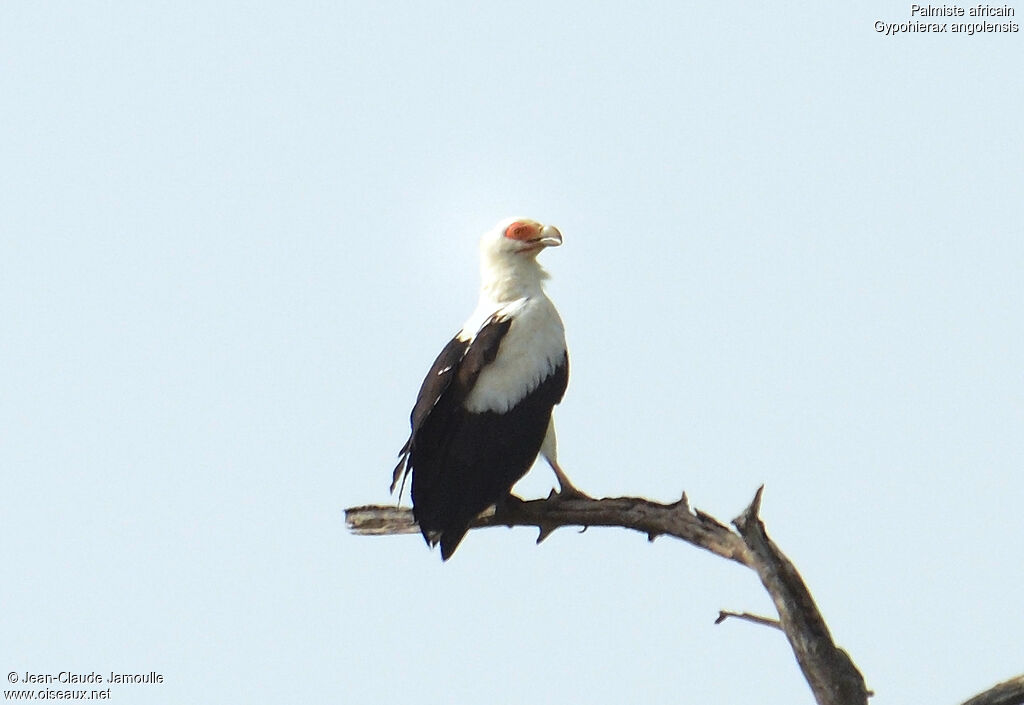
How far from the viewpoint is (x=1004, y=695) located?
7168 millimetres

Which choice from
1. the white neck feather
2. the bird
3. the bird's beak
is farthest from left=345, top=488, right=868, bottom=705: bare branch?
the bird's beak

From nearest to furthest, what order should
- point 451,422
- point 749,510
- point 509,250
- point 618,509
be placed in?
point 749,510, point 618,509, point 451,422, point 509,250

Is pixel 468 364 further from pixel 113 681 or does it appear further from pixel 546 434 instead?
pixel 113 681

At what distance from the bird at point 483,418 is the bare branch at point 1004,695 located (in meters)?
2.89

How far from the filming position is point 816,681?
7.52 m

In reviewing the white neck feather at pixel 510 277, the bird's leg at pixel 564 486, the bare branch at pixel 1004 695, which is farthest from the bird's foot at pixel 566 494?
the bare branch at pixel 1004 695

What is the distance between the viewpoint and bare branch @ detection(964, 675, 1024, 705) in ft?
23.5

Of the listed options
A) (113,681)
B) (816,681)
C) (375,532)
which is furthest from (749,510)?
(113,681)

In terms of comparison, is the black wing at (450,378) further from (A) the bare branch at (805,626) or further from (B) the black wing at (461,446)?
(A) the bare branch at (805,626)

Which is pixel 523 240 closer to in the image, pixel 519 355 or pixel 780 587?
pixel 519 355

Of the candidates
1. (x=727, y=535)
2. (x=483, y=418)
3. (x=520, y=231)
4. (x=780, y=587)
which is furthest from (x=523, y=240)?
(x=780, y=587)

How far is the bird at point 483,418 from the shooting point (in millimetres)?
9047

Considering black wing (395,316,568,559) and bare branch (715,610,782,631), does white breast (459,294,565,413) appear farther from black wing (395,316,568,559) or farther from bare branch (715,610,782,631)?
bare branch (715,610,782,631)

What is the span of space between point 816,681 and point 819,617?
1.06ft
